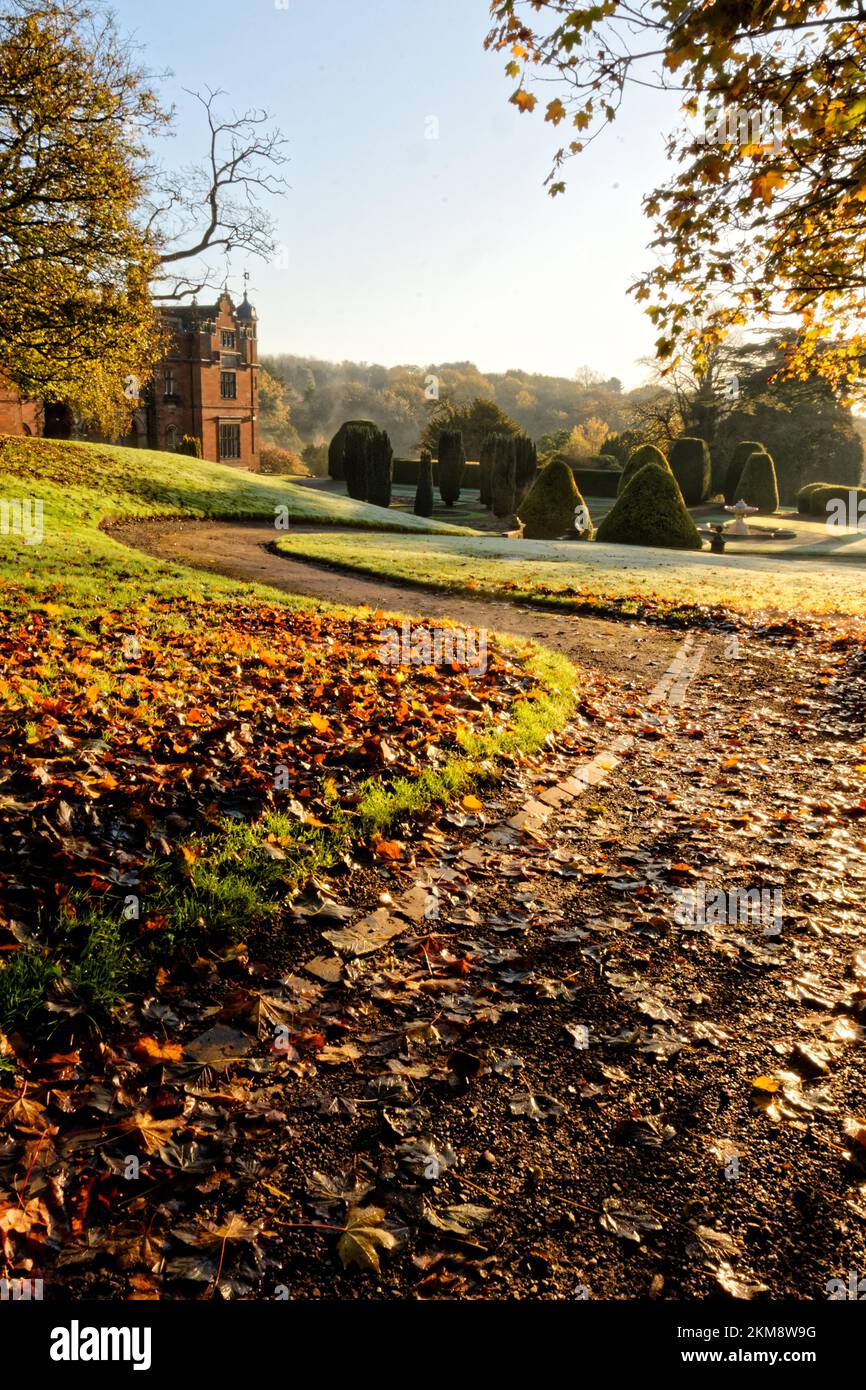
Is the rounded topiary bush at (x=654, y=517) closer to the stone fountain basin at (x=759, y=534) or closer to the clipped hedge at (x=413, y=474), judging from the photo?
the stone fountain basin at (x=759, y=534)

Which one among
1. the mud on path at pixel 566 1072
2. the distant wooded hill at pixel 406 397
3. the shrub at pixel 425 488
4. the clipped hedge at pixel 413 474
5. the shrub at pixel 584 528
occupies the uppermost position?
the distant wooded hill at pixel 406 397

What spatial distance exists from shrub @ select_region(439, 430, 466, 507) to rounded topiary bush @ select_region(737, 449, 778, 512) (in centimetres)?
1660

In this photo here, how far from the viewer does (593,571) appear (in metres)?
19.0

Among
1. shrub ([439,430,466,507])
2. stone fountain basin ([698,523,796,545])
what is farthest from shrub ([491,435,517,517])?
stone fountain basin ([698,523,796,545])

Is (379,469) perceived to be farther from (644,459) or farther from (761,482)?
(761,482)

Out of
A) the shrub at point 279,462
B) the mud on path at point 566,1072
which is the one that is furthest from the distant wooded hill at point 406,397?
the mud on path at point 566,1072

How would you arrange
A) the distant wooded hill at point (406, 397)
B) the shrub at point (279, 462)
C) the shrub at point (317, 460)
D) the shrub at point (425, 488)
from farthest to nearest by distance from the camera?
the distant wooded hill at point (406, 397) < the shrub at point (317, 460) < the shrub at point (279, 462) < the shrub at point (425, 488)

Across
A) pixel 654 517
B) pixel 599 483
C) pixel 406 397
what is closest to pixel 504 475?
pixel 599 483

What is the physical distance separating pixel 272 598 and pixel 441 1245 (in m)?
10.4

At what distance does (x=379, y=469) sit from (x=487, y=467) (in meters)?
6.86

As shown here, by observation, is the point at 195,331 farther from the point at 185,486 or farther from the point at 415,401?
the point at 415,401

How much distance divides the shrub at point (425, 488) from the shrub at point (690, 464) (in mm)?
15150

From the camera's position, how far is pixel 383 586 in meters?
15.4

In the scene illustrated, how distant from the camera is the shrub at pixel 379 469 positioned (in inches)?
1656
